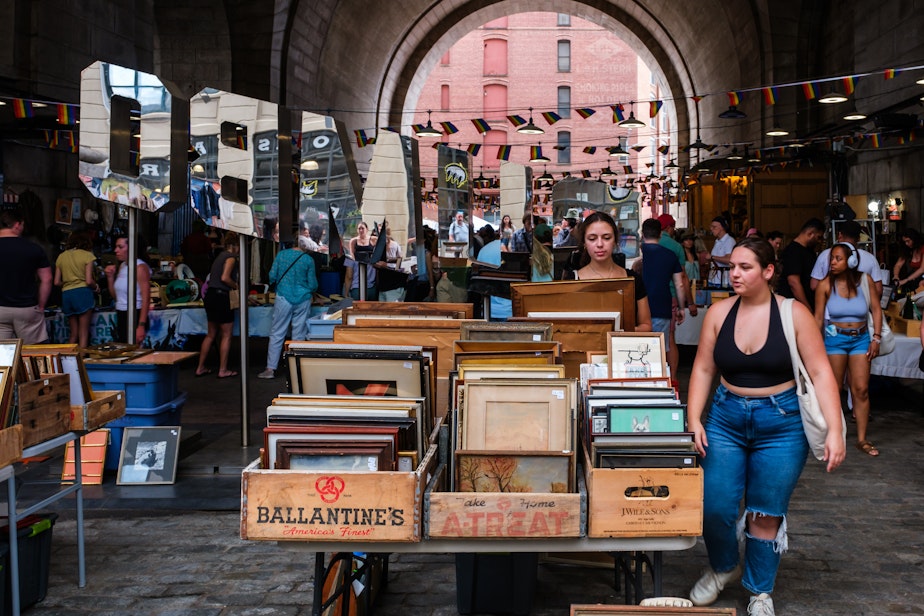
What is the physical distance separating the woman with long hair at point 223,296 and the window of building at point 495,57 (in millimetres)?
49200

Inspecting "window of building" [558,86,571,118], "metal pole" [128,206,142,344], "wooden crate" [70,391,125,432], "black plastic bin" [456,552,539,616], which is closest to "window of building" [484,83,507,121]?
"window of building" [558,86,571,118]

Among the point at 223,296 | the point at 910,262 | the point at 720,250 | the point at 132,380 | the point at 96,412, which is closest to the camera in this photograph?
the point at 96,412

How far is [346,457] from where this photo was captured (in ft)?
12.6

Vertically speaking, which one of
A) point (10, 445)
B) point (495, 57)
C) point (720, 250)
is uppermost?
point (495, 57)

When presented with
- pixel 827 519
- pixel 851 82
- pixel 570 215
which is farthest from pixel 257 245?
pixel 827 519

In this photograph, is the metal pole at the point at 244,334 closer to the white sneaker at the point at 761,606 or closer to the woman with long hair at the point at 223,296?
the woman with long hair at the point at 223,296

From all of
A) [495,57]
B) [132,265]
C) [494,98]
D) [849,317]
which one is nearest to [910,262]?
[849,317]

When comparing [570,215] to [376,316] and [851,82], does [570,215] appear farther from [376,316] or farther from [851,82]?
[376,316]

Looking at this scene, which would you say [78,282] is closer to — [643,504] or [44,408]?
[44,408]

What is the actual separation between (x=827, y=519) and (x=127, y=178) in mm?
5633

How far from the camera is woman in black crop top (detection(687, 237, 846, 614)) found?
454 cm

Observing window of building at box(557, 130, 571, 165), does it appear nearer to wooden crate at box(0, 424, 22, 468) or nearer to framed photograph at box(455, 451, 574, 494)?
wooden crate at box(0, 424, 22, 468)

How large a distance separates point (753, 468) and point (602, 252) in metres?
2.06

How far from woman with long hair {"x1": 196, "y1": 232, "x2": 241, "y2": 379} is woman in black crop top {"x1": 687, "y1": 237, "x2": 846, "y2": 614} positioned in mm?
8380
